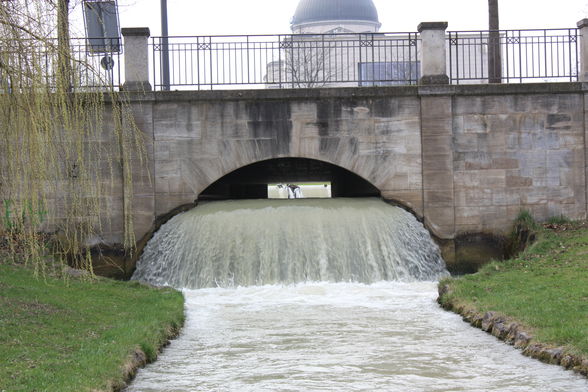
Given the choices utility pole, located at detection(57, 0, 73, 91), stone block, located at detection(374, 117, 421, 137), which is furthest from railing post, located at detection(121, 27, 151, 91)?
utility pole, located at detection(57, 0, 73, 91)

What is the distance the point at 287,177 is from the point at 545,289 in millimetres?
17182

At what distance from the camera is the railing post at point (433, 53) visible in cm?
2033

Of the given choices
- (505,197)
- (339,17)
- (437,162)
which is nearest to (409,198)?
(437,162)

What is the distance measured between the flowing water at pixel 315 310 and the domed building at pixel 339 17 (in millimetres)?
52036

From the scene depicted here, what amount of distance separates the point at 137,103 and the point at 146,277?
410 cm

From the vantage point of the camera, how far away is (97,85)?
Answer: 1043 centimetres

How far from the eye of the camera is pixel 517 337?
1088 centimetres

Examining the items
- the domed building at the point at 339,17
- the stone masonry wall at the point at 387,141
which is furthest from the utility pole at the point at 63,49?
the domed building at the point at 339,17

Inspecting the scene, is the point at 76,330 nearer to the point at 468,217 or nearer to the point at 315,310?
the point at 315,310

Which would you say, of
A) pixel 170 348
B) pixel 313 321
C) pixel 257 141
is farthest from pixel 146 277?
pixel 170 348

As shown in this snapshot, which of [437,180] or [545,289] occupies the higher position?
[437,180]

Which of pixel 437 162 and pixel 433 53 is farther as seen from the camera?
pixel 433 53

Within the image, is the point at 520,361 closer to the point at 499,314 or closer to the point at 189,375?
the point at 499,314

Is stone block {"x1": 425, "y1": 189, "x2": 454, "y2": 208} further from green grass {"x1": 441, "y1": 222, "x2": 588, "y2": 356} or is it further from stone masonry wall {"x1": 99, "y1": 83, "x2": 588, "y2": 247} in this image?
green grass {"x1": 441, "y1": 222, "x2": 588, "y2": 356}
